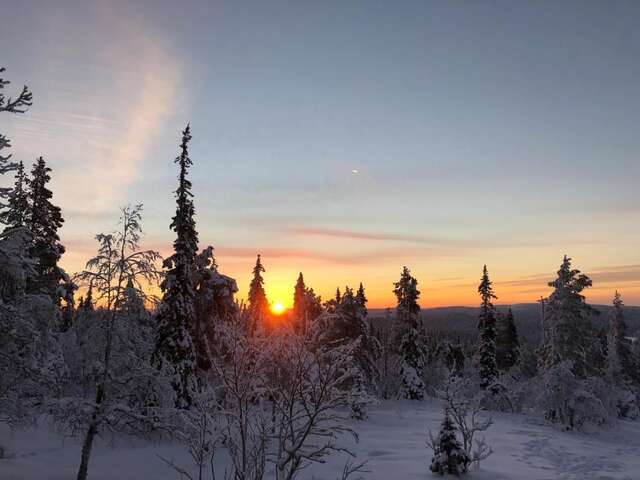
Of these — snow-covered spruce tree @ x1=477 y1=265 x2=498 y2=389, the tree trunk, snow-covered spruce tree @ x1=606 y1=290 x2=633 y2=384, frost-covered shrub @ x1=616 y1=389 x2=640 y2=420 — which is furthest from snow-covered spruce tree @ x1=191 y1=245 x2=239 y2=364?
snow-covered spruce tree @ x1=606 y1=290 x2=633 y2=384

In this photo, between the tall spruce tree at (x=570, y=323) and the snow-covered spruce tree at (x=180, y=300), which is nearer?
the snow-covered spruce tree at (x=180, y=300)

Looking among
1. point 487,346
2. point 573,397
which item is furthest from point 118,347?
point 487,346

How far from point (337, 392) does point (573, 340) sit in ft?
113

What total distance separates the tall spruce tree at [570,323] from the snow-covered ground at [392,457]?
589cm

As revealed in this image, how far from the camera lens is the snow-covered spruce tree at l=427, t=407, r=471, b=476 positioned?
20.3 metres

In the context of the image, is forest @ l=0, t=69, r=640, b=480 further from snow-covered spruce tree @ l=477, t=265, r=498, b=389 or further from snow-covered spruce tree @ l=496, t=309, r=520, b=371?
snow-covered spruce tree @ l=496, t=309, r=520, b=371

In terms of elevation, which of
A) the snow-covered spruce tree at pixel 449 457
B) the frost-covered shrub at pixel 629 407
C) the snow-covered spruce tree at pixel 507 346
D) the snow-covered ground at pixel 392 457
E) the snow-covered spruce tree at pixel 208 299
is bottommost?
the frost-covered shrub at pixel 629 407

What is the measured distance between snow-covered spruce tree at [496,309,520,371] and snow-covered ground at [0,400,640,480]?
27398 mm

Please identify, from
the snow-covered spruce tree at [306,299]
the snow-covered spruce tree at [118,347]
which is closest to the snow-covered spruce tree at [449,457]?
→ the snow-covered spruce tree at [118,347]

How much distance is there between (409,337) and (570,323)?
57.9 ft

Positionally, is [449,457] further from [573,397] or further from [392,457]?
[573,397]

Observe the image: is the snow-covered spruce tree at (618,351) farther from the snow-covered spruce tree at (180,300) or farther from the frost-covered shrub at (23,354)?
the frost-covered shrub at (23,354)

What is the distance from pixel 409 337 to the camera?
53188mm

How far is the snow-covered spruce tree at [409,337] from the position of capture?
173 feet
